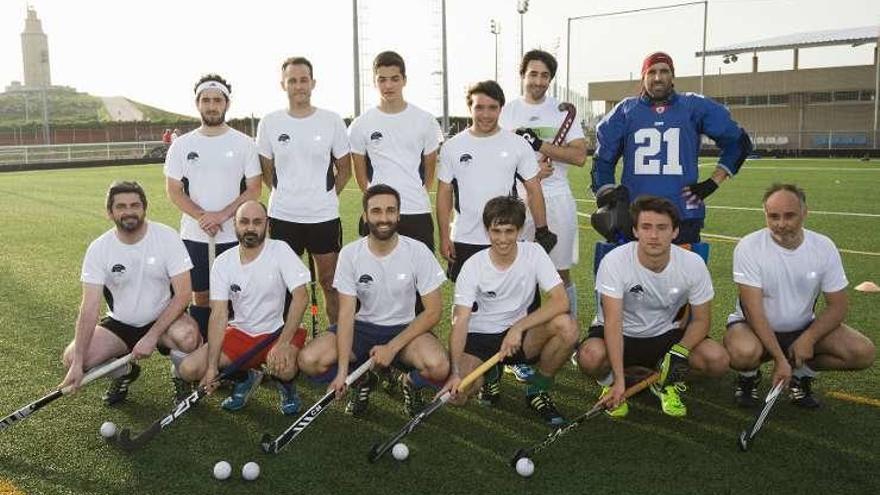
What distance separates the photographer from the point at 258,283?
449cm

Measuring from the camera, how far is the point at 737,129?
513 centimetres

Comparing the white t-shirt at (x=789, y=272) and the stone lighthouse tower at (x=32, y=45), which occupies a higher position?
the stone lighthouse tower at (x=32, y=45)

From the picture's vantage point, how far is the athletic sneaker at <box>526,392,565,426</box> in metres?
4.25

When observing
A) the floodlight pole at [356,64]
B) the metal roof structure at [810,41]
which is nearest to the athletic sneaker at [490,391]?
the floodlight pole at [356,64]

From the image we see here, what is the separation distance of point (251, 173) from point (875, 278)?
20.0 feet

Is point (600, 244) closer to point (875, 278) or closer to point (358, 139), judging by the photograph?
point (358, 139)

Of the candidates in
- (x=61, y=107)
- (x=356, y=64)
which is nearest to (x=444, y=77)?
(x=356, y=64)

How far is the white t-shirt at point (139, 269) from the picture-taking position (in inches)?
181

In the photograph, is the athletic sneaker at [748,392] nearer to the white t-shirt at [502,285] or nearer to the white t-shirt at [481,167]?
the white t-shirt at [502,285]

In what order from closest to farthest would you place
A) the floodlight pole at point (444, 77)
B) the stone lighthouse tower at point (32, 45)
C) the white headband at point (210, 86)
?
the white headband at point (210, 86)
the floodlight pole at point (444, 77)
the stone lighthouse tower at point (32, 45)

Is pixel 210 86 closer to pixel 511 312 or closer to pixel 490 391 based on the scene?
pixel 511 312

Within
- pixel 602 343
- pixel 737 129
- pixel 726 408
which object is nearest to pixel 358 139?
pixel 602 343

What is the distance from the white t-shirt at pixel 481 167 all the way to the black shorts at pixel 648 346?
1097 millimetres

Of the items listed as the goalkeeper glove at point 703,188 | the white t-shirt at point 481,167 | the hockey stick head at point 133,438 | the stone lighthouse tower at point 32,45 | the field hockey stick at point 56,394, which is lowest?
the hockey stick head at point 133,438
